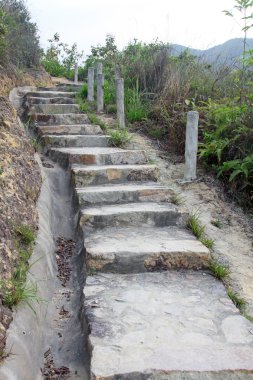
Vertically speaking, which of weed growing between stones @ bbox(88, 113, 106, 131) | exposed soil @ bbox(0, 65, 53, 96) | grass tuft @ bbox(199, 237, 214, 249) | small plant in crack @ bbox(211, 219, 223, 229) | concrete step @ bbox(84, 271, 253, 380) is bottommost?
concrete step @ bbox(84, 271, 253, 380)

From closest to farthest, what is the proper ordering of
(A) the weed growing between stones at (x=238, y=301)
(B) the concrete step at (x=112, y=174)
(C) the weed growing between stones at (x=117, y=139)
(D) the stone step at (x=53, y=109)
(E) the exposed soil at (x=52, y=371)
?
(E) the exposed soil at (x=52, y=371) → (A) the weed growing between stones at (x=238, y=301) → (B) the concrete step at (x=112, y=174) → (C) the weed growing between stones at (x=117, y=139) → (D) the stone step at (x=53, y=109)

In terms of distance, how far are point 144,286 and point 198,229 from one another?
918 mm

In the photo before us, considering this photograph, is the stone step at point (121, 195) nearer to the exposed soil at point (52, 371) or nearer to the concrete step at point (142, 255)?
the concrete step at point (142, 255)

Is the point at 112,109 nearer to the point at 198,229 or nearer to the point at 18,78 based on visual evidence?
the point at 18,78

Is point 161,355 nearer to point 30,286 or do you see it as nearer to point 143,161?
point 30,286

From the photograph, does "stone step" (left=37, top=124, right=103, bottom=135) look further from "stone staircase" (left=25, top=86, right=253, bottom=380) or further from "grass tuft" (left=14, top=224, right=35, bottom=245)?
"grass tuft" (left=14, top=224, right=35, bottom=245)

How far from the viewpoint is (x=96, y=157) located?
466 centimetres

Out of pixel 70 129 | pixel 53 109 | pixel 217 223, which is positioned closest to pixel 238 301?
pixel 217 223

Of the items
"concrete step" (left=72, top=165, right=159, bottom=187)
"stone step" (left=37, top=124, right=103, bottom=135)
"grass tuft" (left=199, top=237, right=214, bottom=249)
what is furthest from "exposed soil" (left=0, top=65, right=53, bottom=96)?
"grass tuft" (left=199, top=237, right=214, bottom=249)

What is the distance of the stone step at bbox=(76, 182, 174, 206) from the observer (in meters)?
3.91

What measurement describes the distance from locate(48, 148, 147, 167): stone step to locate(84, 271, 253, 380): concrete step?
76.5 inches

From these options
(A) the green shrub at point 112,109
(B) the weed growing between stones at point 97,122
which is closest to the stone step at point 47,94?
(A) the green shrub at point 112,109

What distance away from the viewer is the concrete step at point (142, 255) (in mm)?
3053

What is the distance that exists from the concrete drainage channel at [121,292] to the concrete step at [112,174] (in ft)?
0.04
